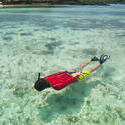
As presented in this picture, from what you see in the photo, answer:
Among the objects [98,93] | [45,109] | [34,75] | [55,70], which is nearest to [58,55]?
[55,70]

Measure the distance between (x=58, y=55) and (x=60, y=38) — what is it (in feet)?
17.7

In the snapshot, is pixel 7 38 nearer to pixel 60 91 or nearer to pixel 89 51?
pixel 89 51

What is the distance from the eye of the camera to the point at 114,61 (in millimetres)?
11852

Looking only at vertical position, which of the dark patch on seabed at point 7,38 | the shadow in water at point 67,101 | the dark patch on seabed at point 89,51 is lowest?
the shadow in water at point 67,101

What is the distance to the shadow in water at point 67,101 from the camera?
21.7ft

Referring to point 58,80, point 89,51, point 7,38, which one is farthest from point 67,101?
point 7,38

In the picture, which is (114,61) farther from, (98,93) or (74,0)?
(74,0)

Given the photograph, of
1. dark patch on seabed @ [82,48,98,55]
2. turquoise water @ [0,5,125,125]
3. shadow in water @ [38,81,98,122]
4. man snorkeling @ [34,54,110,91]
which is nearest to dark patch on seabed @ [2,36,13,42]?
turquoise water @ [0,5,125,125]

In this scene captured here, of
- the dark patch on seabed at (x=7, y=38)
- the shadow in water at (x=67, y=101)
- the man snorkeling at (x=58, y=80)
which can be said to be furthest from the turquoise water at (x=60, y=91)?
the dark patch on seabed at (x=7, y=38)

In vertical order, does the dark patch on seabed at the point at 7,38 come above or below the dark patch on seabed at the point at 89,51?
above

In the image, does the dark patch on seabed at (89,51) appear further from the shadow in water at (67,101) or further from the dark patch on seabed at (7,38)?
the dark patch on seabed at (7,38)

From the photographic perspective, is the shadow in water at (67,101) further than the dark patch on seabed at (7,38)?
Answer: No

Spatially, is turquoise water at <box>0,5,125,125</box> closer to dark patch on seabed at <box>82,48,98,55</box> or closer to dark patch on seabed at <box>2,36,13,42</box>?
dark patch on seabed at <box>82,48,98,55</box>

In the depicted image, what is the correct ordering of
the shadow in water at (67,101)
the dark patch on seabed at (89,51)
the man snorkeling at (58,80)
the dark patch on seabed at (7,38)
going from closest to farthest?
the man snorkeling at (58,80) → the shadow in water at (67,101) → the dark patch on seabed at (89,51) → the dark patch on seabed at (7,38)
